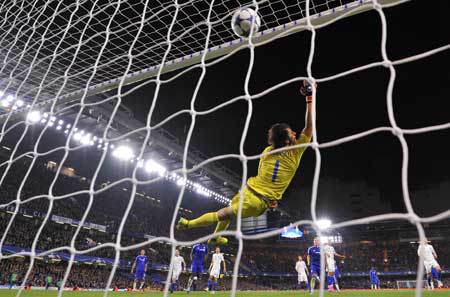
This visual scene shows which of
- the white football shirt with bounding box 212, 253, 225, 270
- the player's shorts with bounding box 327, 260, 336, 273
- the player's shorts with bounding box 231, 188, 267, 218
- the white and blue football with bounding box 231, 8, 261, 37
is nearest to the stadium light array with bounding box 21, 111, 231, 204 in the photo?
the white football shirt with bounding box 212, 253, 225, 270

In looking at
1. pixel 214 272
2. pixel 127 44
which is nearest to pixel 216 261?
pixel 214 272

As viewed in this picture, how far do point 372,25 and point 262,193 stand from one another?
10.2 m

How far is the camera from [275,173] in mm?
3299

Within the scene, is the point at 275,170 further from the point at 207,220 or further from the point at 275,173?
the point at 207,220

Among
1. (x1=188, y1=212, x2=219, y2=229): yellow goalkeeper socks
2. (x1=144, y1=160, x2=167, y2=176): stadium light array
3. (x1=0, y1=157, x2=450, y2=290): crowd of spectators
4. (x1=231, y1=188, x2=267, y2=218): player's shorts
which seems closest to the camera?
(x1=231, y1=188, x2=267, y2=218): player's shorts

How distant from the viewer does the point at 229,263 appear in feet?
116

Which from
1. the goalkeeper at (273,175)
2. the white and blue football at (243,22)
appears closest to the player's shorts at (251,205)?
the goalkeeper at (273,175)

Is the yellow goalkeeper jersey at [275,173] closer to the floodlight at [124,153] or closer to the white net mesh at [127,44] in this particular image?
the white net mesh at [127,44]

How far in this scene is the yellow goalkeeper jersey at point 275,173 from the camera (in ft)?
10.8

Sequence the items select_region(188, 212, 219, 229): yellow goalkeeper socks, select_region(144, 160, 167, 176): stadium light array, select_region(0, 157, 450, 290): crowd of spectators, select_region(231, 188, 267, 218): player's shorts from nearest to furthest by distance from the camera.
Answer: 1. select_region(231, 188, 267, 218): player's shorts
2. select_region(188, 212, 219, 229): yellow goalkeeper socks
3. select_region(0, 157, 450, 290): crowd of spectators
4. select_region(144, 160, 167, 176): stadium light array

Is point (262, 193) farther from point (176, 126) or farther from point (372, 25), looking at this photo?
point (176, 126)

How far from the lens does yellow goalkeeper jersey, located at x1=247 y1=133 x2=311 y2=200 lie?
3.28 m

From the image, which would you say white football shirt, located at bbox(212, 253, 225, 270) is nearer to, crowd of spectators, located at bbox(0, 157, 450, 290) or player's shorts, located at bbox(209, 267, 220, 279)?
player's shorts, located at bbox(209, 267, 220, 279)

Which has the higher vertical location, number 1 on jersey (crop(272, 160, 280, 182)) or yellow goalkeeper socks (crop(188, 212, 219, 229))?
number 1 on jersey (crop(272, 160, 280, 182))
